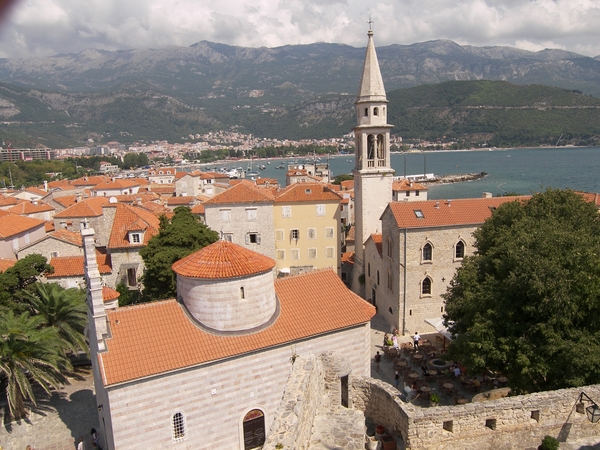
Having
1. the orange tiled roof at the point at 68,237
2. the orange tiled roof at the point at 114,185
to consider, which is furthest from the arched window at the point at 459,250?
the orange tiled roof at the point at 114,185

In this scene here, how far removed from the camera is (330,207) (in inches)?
1516

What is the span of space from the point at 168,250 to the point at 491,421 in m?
19.0

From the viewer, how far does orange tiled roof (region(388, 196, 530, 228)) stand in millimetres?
26500

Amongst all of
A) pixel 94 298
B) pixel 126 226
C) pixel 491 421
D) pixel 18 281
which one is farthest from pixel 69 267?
pixel 491 421

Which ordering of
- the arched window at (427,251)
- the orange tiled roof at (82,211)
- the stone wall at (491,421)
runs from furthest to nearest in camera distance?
1. the orange tiled roof at (82,211)
2. the arched window at (427,251)
3. the stone wall at (491,421)

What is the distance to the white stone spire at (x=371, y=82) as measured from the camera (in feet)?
106

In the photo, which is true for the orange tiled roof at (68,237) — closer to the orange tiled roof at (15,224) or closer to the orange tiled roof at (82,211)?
the orange tiled roof at (15,224)

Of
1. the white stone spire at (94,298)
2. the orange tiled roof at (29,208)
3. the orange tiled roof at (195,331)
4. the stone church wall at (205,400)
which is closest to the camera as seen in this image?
the stone church wall at (205,400)

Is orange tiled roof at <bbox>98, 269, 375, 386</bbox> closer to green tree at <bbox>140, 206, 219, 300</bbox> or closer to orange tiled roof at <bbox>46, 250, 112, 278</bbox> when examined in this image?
green tree at <bbox>140, 206, 219, 300</bbox>

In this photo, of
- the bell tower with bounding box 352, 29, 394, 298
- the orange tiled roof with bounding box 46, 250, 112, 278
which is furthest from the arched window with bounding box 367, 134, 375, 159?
the orange tiled roof with bounding box 46, 250, 112, 278

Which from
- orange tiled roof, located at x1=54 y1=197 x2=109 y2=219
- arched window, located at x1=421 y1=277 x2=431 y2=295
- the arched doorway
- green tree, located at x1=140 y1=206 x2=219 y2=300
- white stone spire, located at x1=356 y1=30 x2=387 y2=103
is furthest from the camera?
orange tiled roof, located at x1=54 y1=197 x2=109 y2=219

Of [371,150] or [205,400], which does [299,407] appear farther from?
[371,150]

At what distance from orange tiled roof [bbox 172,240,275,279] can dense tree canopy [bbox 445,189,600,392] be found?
7983 millimetres

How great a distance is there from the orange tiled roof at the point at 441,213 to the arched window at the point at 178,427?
16426 millimetres
